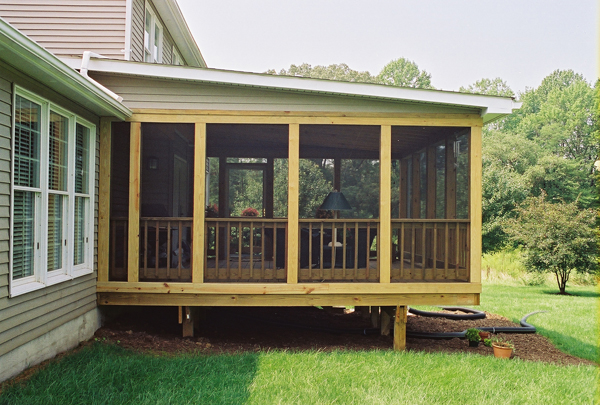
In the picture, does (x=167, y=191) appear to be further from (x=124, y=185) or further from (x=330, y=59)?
(x=330, y=59)

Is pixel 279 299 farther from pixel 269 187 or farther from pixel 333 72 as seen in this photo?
pixel 333 72

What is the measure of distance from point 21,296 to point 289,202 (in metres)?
2.91

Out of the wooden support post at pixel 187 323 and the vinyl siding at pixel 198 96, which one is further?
the wooden support post at pixel 187 323

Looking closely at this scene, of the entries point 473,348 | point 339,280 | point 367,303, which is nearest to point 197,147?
point 339,280

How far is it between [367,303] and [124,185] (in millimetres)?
3768

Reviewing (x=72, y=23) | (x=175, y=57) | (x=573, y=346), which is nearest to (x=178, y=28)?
(x=175, y=57)

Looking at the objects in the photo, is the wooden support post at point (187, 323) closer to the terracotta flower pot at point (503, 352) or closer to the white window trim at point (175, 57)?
the terracotta flower pot at point (503, 352)

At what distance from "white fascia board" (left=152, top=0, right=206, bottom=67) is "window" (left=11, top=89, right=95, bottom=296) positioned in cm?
386

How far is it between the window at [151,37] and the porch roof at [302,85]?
8.11 ft

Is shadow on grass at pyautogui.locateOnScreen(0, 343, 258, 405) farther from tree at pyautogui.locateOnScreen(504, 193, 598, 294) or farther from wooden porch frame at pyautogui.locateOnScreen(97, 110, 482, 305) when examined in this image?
tree at pyautogui.locateOnScreen(504, 193, 598, 294)

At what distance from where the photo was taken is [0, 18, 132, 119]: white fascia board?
3416 mm

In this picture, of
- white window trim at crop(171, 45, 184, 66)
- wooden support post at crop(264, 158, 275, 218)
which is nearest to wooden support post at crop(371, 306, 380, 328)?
wooden support post at crop(264, 158, 275, 218)

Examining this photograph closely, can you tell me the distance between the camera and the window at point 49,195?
415 centimetres

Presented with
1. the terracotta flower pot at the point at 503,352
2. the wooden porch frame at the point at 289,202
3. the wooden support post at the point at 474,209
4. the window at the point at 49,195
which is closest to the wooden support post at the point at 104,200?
the wooden porch frame at the point at 289,202
